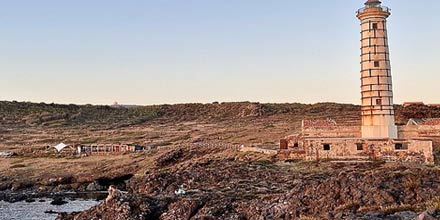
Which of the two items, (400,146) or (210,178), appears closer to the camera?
(210,178)

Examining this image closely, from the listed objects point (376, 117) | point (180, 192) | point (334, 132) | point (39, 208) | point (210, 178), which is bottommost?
point (39, 208)

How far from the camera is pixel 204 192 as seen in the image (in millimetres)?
35031

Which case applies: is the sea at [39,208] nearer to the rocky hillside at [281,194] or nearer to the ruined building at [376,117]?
the rocky hillside at [281,194]

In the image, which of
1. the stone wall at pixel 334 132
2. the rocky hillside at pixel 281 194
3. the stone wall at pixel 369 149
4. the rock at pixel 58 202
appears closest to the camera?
the rocky hillside at pixel 281 194

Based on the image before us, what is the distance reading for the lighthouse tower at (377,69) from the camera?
40.8 m

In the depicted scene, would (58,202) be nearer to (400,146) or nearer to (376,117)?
(376,117)

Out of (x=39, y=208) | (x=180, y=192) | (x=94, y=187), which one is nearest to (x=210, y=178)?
(x=180, y=192)

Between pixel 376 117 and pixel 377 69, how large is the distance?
369 cm

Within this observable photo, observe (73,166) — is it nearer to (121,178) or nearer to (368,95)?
(121,178)

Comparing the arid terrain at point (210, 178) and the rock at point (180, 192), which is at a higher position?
the arid terrain at point (210, 178)

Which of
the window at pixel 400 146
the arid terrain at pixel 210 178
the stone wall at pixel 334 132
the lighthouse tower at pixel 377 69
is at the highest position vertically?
the lighthouse tower at pixel 377 69

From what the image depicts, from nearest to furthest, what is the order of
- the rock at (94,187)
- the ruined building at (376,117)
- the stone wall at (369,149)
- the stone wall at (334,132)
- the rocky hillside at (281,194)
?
the rocky hillside at (281,194) < the stone wall at (369,149) < the ruined building at (376,117) < the stone wall at (334,132) < the rock at (94,187)

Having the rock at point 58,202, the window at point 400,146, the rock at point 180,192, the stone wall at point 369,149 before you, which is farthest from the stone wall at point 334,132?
the rock at point 58,202

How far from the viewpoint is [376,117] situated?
4106 centimetres
